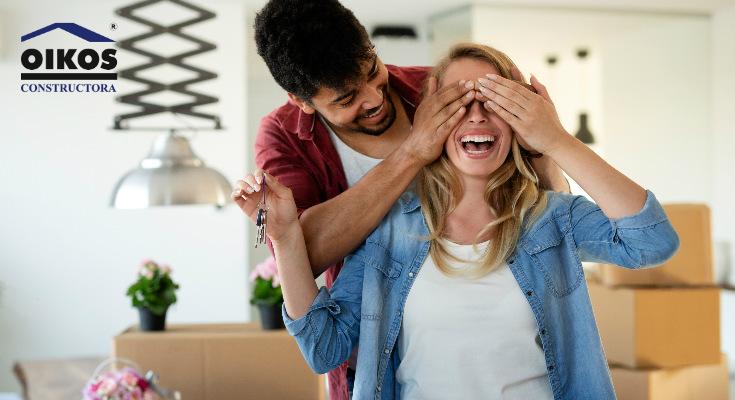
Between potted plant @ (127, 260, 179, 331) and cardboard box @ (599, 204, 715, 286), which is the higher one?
cardboard box @ (599, 204, 715, 286)


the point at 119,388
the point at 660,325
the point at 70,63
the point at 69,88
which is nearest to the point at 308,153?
the point at 119,388

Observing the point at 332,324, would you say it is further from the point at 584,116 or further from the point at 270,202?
the point at 584,116

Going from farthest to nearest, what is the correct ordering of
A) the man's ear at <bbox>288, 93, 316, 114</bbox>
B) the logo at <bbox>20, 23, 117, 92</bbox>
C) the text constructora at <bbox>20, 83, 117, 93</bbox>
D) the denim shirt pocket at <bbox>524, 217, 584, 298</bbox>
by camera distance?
1. the text constructora at <bbox>20, 83, 117, 93</bbox>
2. the logo at <bbox>20, 23, 117, 92</bbox>
3. the man's ear at <bbox>288, 93, 316, 114</bbox>
4. the denim shirt pocket at <bbox>524, 217, 584, 298</bbox>

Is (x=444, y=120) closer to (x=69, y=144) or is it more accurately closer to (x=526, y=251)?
(x=526, y=251)

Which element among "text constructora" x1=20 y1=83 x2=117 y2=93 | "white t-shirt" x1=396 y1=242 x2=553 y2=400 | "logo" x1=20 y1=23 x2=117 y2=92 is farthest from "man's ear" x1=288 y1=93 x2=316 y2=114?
"text constructora" x1=20 y1=83 x2=117 y2=93

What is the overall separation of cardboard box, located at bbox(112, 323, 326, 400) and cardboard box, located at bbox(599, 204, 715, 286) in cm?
159

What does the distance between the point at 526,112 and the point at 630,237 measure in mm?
289

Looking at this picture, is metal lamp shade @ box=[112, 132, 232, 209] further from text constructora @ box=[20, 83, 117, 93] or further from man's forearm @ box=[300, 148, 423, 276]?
text constructora @ box=[20, 83, 117, 93]

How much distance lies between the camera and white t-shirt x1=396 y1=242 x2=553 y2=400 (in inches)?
49.9

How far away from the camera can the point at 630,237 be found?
127 cm

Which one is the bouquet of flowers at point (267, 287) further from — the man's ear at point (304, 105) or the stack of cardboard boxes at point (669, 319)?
the man's ear at point (304, 105)

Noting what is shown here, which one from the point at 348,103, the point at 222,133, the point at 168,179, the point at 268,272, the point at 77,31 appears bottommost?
the point at 268,272

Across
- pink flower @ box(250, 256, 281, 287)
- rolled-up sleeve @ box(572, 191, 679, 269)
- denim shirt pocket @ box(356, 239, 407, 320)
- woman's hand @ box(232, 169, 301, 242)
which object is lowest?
pink flower @ box(250, 256, 281, 287)

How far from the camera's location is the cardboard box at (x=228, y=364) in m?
3.46
